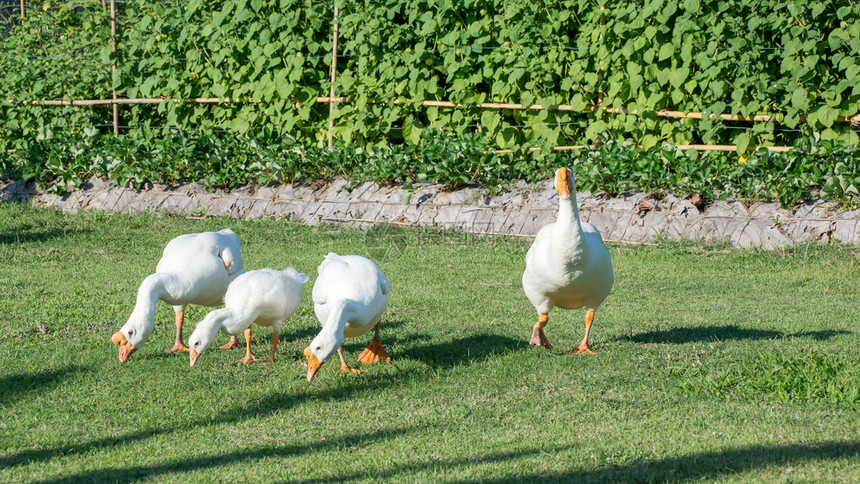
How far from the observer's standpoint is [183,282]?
6.18 m

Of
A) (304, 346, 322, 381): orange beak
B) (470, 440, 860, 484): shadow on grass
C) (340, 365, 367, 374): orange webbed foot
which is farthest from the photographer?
(340, 365, 367, 374): orange webbed foot

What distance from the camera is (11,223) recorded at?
11594 mm

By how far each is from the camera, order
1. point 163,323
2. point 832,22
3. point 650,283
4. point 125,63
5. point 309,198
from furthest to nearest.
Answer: point 125,63, point 309,198, point 832,22, point 650,283, point 163,323

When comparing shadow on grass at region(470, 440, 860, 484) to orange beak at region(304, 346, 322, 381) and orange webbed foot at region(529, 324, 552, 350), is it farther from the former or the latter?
orange webbed foot at region(529, 324, 552, 350)

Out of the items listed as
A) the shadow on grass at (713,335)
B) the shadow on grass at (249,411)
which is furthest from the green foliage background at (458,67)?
the shadow on grass at (249,411)

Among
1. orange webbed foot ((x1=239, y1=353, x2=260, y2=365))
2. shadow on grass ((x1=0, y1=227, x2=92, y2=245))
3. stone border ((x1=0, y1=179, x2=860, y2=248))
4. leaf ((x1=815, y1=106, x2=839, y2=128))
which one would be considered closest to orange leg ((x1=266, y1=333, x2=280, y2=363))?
orange webbed foot ((x1=239, y1=353, x2=260, y2=365))

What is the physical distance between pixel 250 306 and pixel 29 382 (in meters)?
1.45

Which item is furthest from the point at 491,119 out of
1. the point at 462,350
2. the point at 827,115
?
the point at 462,350

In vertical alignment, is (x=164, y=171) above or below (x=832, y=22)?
below

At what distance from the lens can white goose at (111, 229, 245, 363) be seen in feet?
18.8

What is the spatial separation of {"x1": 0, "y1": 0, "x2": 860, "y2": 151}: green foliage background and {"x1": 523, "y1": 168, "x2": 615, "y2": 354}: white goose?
5.53m

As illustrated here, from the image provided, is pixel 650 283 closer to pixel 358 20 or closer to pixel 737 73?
pixel 737 73

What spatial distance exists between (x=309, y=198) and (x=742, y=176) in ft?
18.9

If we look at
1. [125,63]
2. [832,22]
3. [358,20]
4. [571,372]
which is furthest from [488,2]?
[571,372]
